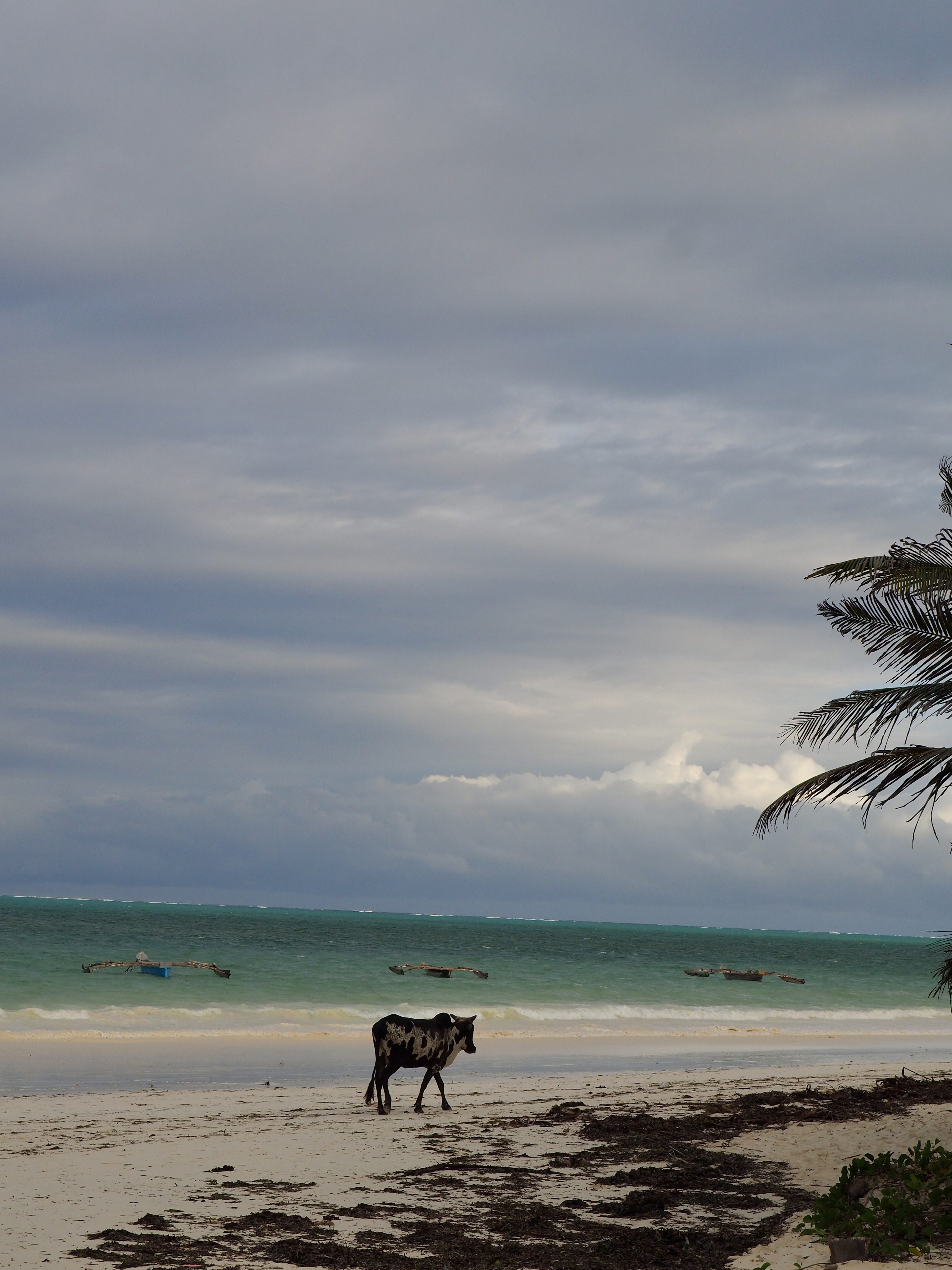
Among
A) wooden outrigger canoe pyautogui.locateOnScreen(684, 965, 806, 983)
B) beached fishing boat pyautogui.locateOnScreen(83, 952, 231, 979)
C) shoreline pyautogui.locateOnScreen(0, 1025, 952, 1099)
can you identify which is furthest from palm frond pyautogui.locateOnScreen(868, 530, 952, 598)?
wooden outrigger canoe pyautogui.locateOnScreen(684, 965, 806, 983)

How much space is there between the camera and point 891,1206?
7312 mm

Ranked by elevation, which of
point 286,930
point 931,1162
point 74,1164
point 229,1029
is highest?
point 931,1162

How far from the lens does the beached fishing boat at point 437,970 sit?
46781 millimetres

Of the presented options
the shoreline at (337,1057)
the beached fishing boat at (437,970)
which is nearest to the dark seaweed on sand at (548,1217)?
the shoreline at (337,1057)

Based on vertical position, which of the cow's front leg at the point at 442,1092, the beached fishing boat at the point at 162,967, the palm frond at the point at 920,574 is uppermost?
the palm frond at the point at 920,574

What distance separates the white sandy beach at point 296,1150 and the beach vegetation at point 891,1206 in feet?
0.79

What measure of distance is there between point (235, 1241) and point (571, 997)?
34.5 metres

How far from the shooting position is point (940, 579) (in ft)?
32.4

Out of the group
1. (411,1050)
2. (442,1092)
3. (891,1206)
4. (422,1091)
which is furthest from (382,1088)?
(891,1206)

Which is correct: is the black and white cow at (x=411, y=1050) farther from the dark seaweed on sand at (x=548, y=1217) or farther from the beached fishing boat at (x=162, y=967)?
the beached fishing boat at (x=162, y=967)

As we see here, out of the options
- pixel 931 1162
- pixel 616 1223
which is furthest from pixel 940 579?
pixel 616 1223

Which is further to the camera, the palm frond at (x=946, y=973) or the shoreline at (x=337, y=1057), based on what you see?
the shoreline at (x=337, y=1057)

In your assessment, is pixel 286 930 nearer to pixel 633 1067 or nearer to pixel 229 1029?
pixel 229 1029

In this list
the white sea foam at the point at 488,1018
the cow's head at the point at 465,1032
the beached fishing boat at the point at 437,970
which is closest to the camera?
the cow's head at the point at 465,1032
